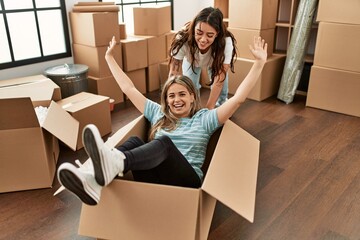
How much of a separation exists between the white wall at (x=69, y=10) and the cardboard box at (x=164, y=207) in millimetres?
2140

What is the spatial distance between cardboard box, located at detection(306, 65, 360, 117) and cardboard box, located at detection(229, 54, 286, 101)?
16.9 inches

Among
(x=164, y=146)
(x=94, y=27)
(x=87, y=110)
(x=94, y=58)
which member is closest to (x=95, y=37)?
(x=94, y=27)

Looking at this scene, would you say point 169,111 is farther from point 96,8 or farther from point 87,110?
point 96,8

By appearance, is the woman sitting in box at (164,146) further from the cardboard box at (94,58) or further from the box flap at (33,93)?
the cardboard box at (94,58)

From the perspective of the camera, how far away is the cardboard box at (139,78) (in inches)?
143

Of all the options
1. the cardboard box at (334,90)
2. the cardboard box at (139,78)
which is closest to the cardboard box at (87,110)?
the cardboard box at (139,78)

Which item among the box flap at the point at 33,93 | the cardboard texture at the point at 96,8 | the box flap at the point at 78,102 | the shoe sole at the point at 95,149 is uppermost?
the cardboard texture at the point at 96,8

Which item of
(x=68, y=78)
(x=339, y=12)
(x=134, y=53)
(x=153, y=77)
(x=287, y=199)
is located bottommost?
(x=287, y=199)

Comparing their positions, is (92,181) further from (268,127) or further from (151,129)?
(268,127)

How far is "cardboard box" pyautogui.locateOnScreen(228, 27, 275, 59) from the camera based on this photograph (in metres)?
3.44

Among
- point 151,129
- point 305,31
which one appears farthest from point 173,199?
point 305,31

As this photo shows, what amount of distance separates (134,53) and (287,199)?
2.21m

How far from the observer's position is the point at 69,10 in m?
3.27

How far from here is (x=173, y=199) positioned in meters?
1.21
